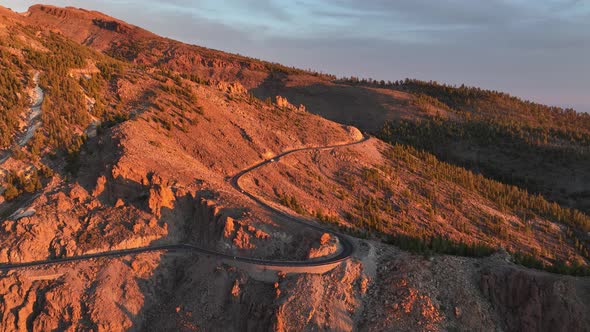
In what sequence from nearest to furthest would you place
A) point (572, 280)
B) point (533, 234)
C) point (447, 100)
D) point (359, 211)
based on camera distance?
1. point (572, 280)
2. point (359, 211)
3. point (533, 234)
4. point (447, 100)

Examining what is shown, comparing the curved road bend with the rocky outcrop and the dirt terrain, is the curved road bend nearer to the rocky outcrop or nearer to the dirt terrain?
the dirt terrain

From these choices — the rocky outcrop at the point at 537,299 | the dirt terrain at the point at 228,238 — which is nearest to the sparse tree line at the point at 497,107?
the dirt terrain at the point at 228,238

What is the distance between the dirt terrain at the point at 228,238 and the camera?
19984 mm

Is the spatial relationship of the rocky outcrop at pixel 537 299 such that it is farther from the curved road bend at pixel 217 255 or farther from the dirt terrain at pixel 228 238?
the curved road bend at pixel 217 255

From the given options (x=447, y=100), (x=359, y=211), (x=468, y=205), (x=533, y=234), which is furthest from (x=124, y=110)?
(x=447, y=100)

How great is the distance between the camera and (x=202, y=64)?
300ft

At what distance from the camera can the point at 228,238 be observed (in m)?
22.9

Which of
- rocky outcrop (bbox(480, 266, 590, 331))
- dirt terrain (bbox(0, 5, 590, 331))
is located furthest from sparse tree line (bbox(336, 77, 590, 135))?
rocky outcrop (bbox(480, 266, 590, 331))

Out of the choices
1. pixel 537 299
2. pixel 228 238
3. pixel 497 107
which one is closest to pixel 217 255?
pixel 228 238

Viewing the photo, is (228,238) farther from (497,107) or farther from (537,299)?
(497,107)

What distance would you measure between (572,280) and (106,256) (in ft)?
70.4

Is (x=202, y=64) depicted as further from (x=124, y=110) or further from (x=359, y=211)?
(x=359, y=211)

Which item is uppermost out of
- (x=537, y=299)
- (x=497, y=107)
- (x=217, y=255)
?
(x=497, y=107)

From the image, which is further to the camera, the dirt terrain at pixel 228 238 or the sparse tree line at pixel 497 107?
the sparse tree line at pixel 497 107
